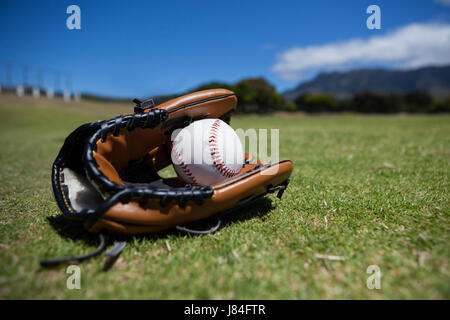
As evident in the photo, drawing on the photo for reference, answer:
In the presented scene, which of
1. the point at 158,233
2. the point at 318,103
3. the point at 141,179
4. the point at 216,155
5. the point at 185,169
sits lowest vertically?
the point at 158,233

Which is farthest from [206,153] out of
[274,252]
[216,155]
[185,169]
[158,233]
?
[274,252]

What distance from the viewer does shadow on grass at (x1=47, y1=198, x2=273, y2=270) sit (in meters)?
1.85

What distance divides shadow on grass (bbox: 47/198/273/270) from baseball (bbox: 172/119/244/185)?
0.38 metres

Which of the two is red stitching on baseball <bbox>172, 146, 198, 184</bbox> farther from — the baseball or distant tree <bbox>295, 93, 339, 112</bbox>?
distant tree <bbox>295, 93, 339, 112</bbox>

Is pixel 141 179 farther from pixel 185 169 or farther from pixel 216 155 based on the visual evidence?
pixel 216 155

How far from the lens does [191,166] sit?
7.55 feet

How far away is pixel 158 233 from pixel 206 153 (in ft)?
2.55

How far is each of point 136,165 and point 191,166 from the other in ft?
2.21

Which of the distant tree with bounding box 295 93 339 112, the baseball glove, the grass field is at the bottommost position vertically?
the grass field

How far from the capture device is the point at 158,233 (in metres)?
1.95

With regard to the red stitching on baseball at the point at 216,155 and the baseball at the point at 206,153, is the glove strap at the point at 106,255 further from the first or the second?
the red stitching on baseball at the point at 216,155

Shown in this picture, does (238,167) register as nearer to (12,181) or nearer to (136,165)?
(136,165)

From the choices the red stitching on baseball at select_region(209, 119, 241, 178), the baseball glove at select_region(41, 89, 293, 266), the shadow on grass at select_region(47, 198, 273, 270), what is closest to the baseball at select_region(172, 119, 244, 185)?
the red stitching on baseball at select_region(209, 119, 241, 178)
